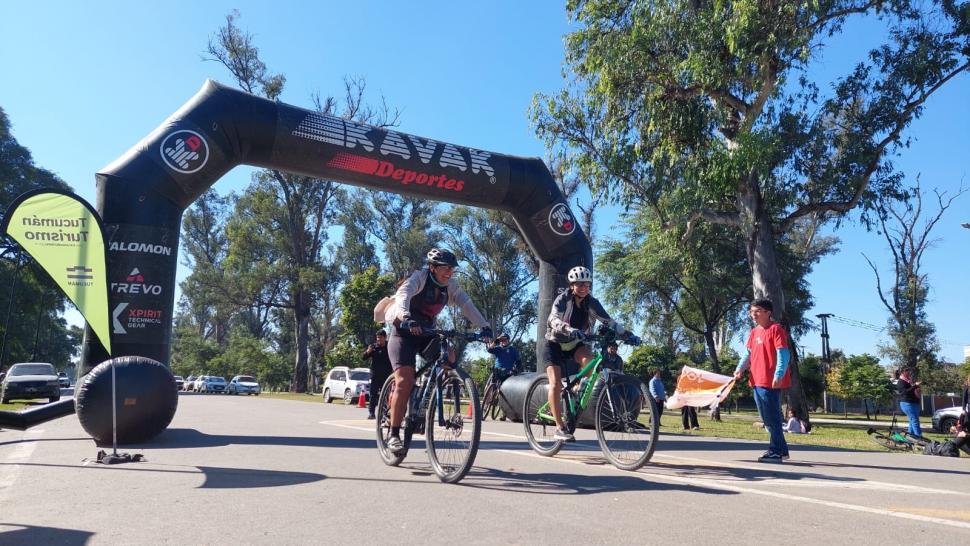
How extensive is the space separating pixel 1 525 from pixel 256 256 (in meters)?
48.6

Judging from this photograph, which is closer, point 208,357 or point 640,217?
point 640,217

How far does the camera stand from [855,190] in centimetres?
1875

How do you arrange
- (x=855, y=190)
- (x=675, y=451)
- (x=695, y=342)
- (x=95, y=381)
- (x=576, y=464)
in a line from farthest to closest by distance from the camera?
(x=695, y=342)
(x=855, y=190)
(x=675, y=451)
(x=95, y=381)
(x=576, y=464)

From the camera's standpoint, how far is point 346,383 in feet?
97.0

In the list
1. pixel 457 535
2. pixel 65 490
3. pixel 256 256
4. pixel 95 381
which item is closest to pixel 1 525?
pixel 65 490

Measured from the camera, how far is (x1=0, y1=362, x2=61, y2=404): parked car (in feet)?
79.7

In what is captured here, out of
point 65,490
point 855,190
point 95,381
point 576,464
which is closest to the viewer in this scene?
point 65,490

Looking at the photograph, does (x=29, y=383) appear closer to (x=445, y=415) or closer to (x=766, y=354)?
(x=445, y=415)

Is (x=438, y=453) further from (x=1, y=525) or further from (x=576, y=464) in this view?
(x=1, y=525)

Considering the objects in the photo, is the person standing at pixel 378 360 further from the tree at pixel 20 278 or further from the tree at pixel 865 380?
the tree at pixel 865 380

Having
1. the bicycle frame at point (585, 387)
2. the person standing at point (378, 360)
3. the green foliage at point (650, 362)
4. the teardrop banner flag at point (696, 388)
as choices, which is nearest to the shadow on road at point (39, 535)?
the bicycle frame at point (585, 387)

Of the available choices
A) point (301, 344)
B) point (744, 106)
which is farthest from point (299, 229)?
point (744, 106)

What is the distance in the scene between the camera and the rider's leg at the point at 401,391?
19.0 feet

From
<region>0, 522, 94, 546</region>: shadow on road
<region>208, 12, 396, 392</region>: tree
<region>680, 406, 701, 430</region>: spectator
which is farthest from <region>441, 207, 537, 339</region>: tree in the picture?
<region>0, 522, 94, 546</region>: shadow on road
